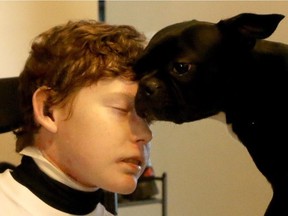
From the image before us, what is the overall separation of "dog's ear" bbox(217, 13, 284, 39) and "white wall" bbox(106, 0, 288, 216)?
59cm

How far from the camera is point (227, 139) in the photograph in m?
1.41

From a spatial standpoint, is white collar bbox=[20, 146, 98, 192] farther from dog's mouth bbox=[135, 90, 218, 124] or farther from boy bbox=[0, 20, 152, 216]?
dog's mouth bbox=[135, 90, 218, 124]

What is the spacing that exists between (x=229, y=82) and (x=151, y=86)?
105mm

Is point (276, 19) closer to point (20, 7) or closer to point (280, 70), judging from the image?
point (280, 70)

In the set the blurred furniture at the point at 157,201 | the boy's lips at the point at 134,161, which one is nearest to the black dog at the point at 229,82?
the boy's lips at the point at 134,161

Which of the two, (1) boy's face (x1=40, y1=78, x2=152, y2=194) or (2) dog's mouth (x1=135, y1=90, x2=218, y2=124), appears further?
(1) boy's face (x1=40, y1=78, x2=152, y2=194)

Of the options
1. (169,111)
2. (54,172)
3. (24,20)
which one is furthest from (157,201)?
(169,111)

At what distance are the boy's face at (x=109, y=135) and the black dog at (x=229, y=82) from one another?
2.9 inches

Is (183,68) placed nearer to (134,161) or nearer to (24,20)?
(134,161)

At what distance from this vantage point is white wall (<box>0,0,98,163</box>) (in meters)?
1.25

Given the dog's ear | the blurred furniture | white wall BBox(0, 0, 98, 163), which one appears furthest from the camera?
the blurred furniture

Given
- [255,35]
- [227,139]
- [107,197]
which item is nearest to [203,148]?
[227,139]

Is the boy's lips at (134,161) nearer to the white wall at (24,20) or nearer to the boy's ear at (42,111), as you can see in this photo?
the boy's ear at (42,111)

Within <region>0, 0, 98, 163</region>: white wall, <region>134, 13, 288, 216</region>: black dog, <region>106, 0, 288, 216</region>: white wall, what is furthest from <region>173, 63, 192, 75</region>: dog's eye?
<region>0, 0, 98, 163</region>: white wall
